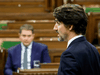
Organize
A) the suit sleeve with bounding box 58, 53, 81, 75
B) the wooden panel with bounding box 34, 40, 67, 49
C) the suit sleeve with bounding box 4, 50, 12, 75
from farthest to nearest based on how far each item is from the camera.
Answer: the wooden panel with bounding box 34, 40, 67, 49
the suit sleeve with bounding box 4, 50, 12, 75
the suit sleeve with bounding box 58, 53, 81, 75

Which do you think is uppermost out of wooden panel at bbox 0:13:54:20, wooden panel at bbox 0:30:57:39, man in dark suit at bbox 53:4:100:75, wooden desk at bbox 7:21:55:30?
man in dark suit at bbox 53:4:100:75

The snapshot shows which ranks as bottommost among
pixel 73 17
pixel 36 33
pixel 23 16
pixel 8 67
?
pixel 8 67

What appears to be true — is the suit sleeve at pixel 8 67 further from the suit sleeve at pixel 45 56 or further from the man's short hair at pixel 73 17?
the man's short hair at pixel 73 17

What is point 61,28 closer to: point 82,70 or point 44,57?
point 82,70

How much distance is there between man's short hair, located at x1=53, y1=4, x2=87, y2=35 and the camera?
0.47 metres

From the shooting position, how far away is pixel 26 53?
1.22 m

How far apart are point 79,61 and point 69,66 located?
0.03 metres

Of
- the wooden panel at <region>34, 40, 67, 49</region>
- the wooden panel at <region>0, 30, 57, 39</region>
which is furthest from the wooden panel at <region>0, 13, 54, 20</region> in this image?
the wooden panel at <region>34, 40, 67, 49</region>

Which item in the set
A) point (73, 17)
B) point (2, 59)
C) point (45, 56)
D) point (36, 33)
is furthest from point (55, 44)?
point (73, 17)

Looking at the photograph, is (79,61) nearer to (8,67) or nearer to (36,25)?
(8,67)

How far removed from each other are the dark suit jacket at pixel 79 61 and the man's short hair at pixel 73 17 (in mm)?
43

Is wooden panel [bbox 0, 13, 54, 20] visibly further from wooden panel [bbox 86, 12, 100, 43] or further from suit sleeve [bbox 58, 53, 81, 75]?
suit sleeve [bbox 58, 53, 81, 75]

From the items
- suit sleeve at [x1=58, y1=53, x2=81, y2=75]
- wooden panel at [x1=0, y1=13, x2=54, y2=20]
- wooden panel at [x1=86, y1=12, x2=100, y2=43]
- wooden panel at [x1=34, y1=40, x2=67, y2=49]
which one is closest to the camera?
suit sleeve at [x1=58, y1=53, x2=81, y2=75]

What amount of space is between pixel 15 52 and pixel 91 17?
0.77 metres
